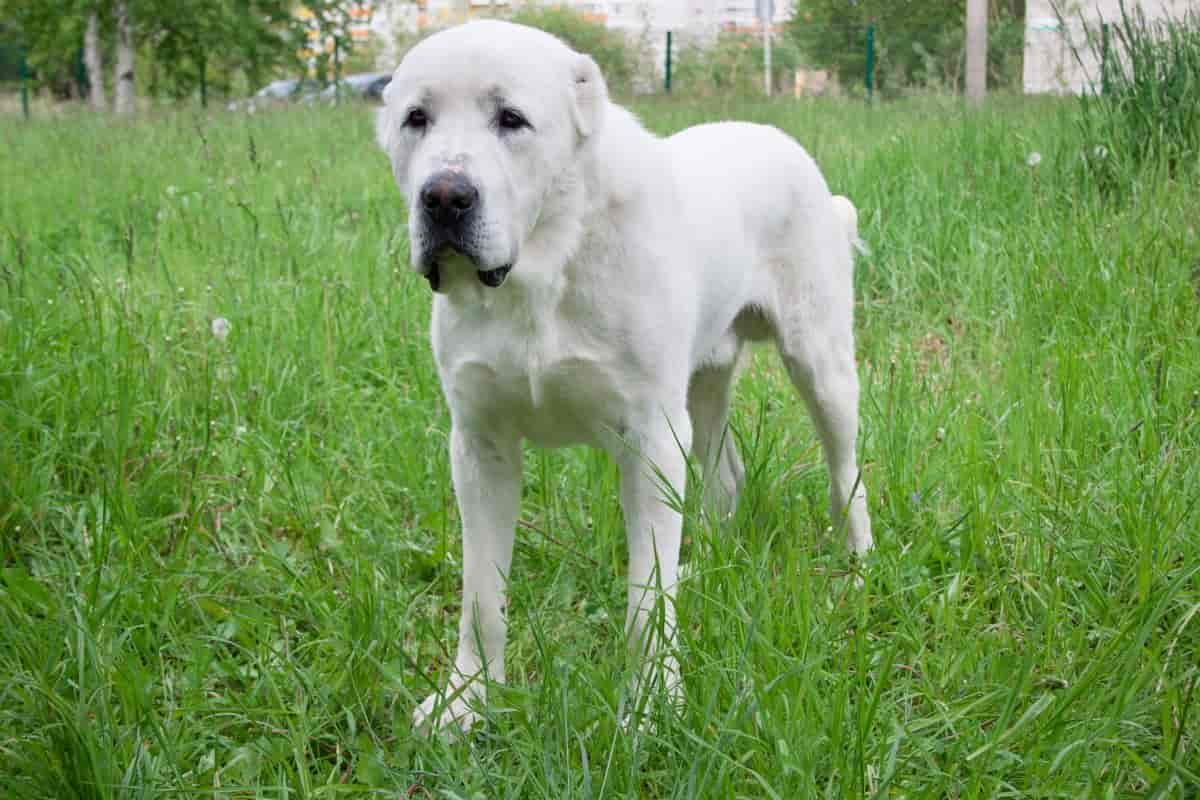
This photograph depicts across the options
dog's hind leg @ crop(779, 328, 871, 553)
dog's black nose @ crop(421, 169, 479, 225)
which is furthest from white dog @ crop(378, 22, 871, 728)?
dog's hind leg @ crop(779, 328, 871, 553)

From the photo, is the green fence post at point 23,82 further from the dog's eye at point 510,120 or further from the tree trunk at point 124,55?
the dog's eye at point 510,120

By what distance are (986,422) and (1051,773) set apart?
67.0 inches

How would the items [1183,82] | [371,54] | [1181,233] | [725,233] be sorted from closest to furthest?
[725,233] → [1181,233] → [1183,82] → [371,54]

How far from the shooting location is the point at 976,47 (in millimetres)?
8758

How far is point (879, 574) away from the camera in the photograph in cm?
248

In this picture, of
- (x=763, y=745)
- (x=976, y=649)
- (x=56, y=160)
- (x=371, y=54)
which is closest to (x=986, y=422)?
(x=976, y=649)

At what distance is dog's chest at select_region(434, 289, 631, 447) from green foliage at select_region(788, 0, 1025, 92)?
9017mm

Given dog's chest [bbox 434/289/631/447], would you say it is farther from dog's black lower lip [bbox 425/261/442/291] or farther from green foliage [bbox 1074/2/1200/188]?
green foliage [bbox 1074/2/1200/188]

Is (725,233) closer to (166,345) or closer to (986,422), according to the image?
(986,422)

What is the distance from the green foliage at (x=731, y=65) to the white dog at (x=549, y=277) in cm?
1063

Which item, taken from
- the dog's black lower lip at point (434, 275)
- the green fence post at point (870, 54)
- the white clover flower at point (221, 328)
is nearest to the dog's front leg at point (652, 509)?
the dog's black lower lip at point (434, 275)

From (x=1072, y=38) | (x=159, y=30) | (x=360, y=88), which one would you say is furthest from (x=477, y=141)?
(x=159, y=30)

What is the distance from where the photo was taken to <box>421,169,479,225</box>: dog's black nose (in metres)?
2.01

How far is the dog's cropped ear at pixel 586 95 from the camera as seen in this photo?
2275mm
